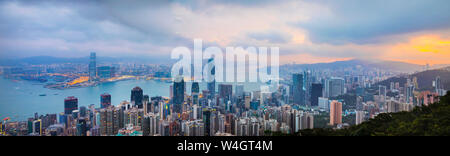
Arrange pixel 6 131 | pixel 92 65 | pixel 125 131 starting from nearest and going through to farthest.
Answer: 1. pixel 6 131
2. pixel 125 131
3. pixel 92 65

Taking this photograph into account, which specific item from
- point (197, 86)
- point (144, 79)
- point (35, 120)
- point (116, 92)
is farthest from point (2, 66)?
point (197, 86)

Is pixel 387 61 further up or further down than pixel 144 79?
further up

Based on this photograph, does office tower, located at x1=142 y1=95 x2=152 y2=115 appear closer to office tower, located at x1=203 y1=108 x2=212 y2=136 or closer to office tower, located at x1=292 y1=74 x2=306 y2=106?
office tower, located at x1=203 y1=108 x2=212 y2=136

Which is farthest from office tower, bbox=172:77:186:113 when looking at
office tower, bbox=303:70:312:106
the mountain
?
office tower, bbox=303:70:312:106

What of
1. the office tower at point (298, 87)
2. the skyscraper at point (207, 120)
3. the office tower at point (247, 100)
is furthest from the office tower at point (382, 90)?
the skyscraper at point (207, 120)

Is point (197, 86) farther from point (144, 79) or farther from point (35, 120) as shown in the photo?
point (35, 120)

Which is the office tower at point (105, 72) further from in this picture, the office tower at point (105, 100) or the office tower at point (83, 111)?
the office tower at point (83, 111)

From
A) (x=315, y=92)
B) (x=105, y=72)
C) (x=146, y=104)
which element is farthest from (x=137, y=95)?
(x=315, y=92)
